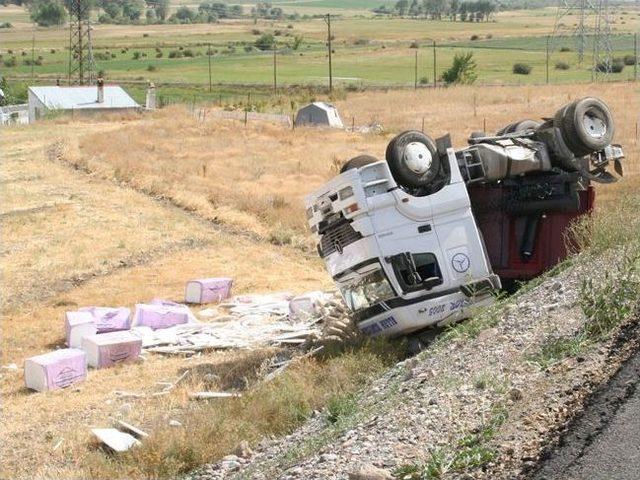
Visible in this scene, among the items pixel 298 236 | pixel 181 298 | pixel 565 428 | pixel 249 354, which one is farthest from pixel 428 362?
pixel 298 236

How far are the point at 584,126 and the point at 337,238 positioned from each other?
353 cm

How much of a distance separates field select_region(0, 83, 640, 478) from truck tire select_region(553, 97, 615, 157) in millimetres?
2059

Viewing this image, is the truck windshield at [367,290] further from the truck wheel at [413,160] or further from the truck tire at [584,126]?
the truck tire at [584,126]

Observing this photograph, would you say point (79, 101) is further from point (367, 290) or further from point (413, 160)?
point (413, 160)

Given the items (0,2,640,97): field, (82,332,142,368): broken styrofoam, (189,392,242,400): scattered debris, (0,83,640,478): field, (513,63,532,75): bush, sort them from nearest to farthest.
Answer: (0,83,640,478): field < (189,392,242,400): scattered debris < (82,332,142,368): broken styrofoam < (513,63,532,75): bush < (0,2,640,97): field

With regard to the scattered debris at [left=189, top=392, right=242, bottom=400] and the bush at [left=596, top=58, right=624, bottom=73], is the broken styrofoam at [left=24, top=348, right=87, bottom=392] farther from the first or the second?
the bush at [left=596, top=58, right=624, bottom=73]

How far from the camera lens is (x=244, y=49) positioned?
168 meters

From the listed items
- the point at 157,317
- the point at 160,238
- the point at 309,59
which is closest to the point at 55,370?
the point at 157,317

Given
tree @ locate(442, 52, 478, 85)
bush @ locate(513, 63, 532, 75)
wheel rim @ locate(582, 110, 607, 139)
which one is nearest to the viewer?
wheel rim @ locate(582, 110, 607, 139)

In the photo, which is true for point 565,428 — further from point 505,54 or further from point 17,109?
point 505,54

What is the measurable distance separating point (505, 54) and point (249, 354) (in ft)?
410

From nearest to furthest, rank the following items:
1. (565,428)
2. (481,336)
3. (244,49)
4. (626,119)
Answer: (565,428) < (481,336) < (626,119) < (244,49)

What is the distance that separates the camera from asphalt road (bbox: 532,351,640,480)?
7191 millimetres

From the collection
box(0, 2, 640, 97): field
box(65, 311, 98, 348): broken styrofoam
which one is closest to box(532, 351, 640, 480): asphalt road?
box(65, 311, 98, 348): broken styrofoam
